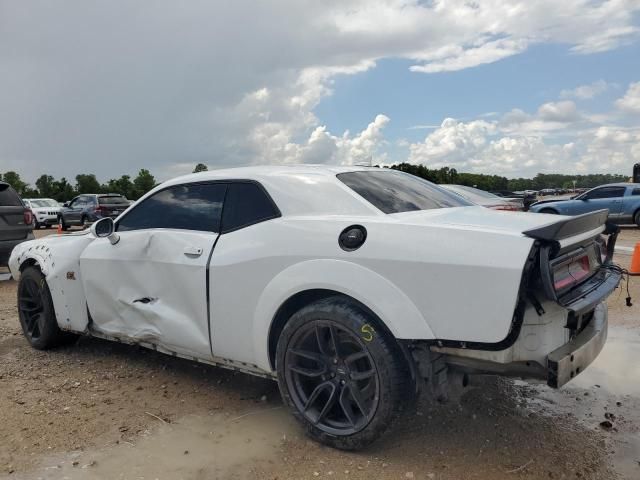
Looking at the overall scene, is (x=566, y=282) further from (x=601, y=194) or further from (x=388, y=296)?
(x=601, y=194)

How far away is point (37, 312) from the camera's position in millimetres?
5148

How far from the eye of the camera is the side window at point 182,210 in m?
3.85

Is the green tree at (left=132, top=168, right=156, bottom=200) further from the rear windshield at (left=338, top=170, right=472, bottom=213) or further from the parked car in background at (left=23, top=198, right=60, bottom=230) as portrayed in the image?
the rear windshield at (left=338, top=170, right=472, bottom=213)

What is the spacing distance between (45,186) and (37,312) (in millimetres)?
85309

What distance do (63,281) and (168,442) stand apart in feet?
6.71

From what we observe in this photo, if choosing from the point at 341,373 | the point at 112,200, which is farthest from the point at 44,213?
the point at 341,373

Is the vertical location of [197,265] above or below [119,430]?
above

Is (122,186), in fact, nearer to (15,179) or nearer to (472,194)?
(15,179)

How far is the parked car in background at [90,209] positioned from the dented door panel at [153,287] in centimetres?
1883

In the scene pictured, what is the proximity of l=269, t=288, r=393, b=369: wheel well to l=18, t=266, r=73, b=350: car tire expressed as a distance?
251cm

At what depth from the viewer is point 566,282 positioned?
296cm

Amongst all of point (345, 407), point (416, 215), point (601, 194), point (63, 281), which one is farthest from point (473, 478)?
point (601, 194)

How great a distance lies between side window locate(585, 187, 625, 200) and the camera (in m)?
18.0

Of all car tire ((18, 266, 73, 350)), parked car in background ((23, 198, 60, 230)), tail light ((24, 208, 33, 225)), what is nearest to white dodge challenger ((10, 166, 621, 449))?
car tire ((18, 266, 73, 350))
